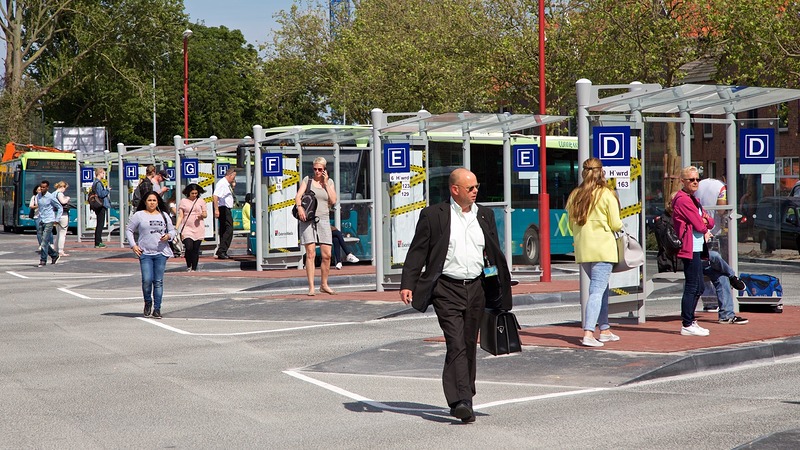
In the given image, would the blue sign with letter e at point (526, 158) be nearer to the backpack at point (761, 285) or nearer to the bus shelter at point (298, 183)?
the bus shelter at point (298, 183)

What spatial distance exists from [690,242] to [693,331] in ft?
2.92

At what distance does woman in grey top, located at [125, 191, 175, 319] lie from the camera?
52.0ft

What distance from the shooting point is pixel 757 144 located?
14102mm

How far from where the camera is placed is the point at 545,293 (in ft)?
58.3

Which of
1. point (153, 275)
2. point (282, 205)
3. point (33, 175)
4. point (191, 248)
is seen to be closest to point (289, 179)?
point (282, 205)

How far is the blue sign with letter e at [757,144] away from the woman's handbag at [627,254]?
2710mm

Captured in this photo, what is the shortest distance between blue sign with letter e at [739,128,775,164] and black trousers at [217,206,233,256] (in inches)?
545

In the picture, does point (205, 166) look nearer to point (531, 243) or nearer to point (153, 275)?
point (531, 243)

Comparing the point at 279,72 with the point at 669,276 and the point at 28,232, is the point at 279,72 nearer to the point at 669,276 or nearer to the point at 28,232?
the point at 28,232

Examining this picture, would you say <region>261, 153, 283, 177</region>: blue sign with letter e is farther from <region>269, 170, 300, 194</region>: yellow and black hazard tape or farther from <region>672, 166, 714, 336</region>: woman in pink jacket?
<region>672, 166, 714, 336</region>: woman in pink jacket

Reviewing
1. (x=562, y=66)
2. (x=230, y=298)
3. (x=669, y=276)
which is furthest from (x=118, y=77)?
(x=669, y=276)

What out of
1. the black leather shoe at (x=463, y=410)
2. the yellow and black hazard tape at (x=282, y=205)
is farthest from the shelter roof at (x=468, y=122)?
the black leather shoe at (x=463, y=410)

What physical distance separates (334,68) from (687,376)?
158 ft

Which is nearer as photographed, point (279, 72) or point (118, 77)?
point (118, 77)
